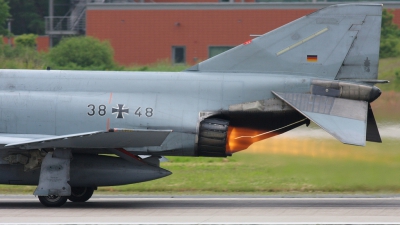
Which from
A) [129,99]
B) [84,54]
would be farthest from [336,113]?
→ [84,54]

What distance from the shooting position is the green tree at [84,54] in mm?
37531

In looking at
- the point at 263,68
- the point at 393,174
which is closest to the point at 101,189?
the point at 263,68

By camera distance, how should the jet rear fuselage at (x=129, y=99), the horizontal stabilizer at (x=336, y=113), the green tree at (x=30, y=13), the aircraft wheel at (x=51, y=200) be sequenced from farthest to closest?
the green tree at (x=30, y=13), the jet rear fuselage at (x=129, y=99), the aircraft wheel at (x=51, y=200), the horizontal stabilizer at (x=336, y=113)

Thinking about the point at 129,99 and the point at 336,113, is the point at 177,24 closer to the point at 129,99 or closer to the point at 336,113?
the point at 129,99

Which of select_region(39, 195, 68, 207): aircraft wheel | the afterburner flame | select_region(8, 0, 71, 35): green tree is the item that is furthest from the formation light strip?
select_region(8, 0, 71, 35): green tree

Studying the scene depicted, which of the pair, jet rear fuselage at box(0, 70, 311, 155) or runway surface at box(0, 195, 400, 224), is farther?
jet rear fuselage at box(0, 70, 311, 155)

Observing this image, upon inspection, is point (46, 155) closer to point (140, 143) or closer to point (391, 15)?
point (140, 143)

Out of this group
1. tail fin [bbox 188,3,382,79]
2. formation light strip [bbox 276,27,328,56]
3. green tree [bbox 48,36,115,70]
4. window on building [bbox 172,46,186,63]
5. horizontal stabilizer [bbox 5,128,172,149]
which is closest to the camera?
horizontal stabilizer [bbox 5,128,172,149]

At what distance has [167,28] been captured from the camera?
4294cm

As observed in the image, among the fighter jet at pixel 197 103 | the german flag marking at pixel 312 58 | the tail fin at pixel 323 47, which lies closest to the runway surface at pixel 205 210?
the fighter jet at pixel 197 103

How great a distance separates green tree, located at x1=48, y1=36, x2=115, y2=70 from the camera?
3753cm

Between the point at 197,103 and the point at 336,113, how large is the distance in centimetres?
285

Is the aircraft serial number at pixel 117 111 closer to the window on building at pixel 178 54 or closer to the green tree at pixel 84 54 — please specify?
the green tree at pixel 84 54

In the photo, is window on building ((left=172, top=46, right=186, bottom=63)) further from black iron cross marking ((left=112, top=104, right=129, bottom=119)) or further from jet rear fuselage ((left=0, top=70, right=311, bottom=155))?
black iron cross marking ((left=112, top=104, right=129, bottom=119))
